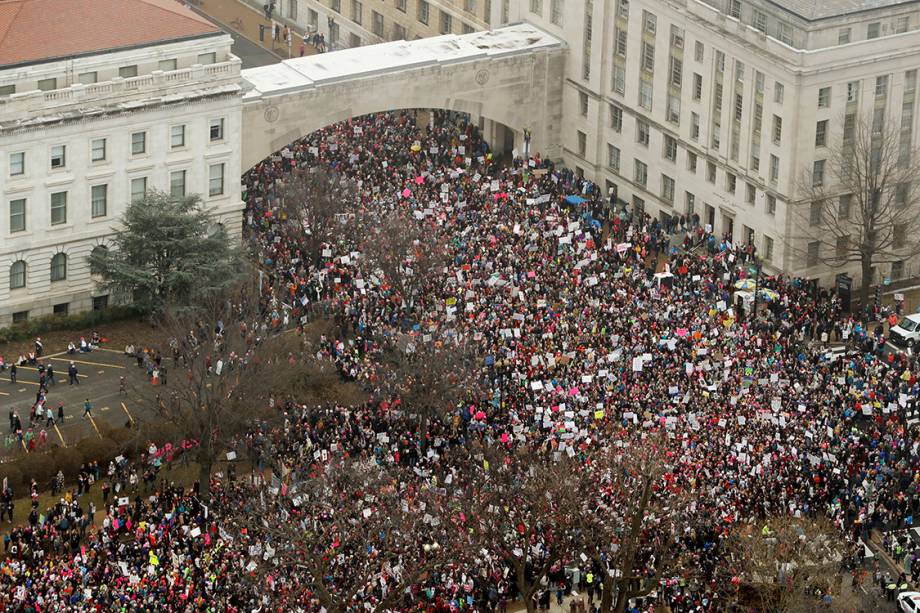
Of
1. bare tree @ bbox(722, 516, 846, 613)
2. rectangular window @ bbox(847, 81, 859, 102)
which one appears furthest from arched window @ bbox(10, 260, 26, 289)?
rectangular window @ bbox(847, 81, 859, 102)

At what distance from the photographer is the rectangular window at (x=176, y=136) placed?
4931 inches

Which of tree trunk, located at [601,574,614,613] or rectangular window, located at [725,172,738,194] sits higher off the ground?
rectangular window, located at [725,172,738,194]

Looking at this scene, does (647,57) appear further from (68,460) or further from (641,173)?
(68,460)

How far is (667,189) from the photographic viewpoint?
13862 cm

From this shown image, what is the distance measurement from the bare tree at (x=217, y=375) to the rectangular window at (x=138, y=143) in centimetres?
1074

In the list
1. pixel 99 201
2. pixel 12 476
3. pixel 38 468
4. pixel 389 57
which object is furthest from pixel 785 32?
pixel 12 476

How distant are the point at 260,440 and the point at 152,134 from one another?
24629mm

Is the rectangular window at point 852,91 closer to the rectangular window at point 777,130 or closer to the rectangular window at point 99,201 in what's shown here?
the rectangular window at point 777,130

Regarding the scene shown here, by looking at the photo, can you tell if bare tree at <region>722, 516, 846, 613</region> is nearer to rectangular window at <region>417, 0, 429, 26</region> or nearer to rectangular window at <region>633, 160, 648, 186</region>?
rectangular window at <region>633, 160, 648, 186</region>

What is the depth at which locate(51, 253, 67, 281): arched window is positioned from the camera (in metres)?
124

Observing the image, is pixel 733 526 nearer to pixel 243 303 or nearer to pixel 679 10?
pixel 243 303

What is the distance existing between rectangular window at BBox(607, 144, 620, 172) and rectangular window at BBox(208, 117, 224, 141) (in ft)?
89.5

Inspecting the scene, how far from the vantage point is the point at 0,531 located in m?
102

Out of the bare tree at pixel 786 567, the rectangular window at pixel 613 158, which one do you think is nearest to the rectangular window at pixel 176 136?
the rectangular window at pixel 613 158
